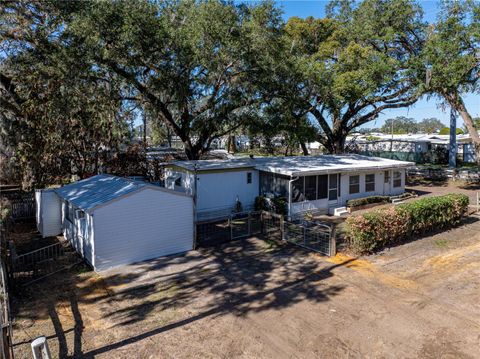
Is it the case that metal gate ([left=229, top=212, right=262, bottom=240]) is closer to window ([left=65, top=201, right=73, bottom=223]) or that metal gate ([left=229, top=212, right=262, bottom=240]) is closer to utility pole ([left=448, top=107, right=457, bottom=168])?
window ([left=65, top=201, right=73, bottom=223])

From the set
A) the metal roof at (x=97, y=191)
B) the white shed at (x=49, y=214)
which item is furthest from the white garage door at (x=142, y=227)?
the white shed at (x=49, y=214)

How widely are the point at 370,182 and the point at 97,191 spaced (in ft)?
47.7

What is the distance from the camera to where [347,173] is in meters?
18.1

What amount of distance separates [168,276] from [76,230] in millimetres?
4081

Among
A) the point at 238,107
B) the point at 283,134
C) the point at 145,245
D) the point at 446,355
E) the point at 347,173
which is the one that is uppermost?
the point at 238,107

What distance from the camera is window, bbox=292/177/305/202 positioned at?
16250 millimetres

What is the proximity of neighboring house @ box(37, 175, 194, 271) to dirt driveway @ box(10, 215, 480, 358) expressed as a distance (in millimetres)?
547

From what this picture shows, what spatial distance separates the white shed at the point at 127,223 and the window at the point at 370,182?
11489 millimetres

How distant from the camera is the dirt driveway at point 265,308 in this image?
657 cm

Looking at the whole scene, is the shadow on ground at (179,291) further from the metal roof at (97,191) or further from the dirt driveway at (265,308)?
the metal roof at (97,191)

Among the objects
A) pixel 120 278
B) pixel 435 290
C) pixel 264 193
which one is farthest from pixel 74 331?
pixel 264 193

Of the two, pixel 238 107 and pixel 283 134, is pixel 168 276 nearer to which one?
pixel 238 107

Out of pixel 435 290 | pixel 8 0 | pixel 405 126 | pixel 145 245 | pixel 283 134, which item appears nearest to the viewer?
pixel 435 290

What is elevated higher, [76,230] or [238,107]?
[238,107]
